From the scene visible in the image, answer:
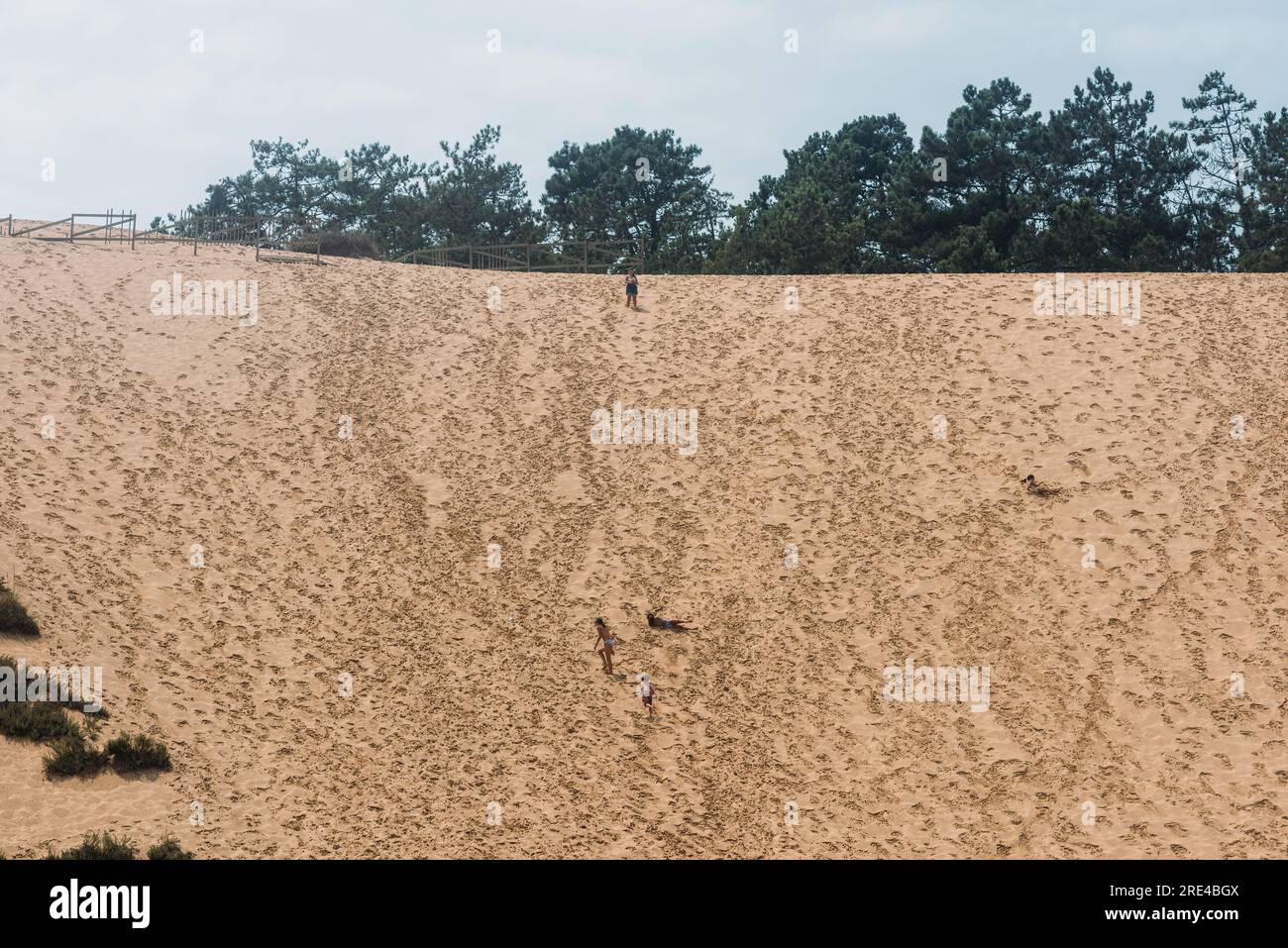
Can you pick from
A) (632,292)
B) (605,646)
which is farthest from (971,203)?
(605,646)

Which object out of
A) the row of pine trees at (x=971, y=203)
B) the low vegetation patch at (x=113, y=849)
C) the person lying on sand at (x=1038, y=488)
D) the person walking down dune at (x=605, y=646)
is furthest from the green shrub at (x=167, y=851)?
the row of pine trees at (x=971, y=203)

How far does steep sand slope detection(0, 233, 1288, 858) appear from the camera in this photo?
2442 centimetres

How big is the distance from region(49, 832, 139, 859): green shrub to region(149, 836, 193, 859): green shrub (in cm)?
27

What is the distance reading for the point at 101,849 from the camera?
19.8m

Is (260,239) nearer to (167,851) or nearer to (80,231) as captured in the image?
(80,231)

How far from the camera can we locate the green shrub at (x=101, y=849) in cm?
1953

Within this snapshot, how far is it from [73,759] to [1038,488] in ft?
79.1

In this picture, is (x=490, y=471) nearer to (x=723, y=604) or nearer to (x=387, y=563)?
(x=387, y=563)

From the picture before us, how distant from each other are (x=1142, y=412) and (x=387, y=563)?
71.0ft

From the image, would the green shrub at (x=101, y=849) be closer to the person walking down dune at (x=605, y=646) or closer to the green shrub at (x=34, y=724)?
the green shrub at (x=34, y=724)

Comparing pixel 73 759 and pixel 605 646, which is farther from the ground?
pixel 605 646

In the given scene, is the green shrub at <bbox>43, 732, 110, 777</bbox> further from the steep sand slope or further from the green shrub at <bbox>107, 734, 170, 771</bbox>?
the steep sand slope

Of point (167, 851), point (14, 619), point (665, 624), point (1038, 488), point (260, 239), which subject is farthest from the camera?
point (260, 239)
